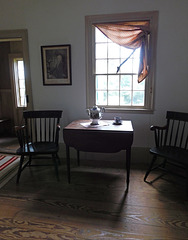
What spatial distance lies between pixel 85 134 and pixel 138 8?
1939 mm

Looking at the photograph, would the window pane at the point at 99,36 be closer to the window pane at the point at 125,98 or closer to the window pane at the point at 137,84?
the window pane at the point at 137,84

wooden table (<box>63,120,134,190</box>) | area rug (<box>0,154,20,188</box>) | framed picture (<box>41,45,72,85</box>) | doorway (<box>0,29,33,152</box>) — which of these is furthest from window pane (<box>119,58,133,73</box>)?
doorway (<box>0,29,33,152</box>)

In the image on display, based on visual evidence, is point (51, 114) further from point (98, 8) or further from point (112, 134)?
point (98, 8)

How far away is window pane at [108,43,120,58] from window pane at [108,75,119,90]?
0.32m

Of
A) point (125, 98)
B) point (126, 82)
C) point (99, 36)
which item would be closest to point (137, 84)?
point (126, 82)

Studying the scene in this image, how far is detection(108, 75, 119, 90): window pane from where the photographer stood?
283 cm

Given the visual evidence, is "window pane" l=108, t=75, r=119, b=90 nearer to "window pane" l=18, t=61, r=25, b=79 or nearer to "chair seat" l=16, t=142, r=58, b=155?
"chair seat" l=16, t=142, r=58, b=155

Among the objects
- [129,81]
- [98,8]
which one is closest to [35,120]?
[129,81]

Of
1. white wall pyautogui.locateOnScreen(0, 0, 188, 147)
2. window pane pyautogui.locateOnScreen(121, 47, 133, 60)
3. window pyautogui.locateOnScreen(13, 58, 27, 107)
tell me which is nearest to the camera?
white wall pyautogui.locateOnScreen(0, 0, 188, 147)

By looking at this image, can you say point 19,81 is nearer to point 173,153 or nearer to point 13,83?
point 13,83

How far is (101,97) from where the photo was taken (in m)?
2.92

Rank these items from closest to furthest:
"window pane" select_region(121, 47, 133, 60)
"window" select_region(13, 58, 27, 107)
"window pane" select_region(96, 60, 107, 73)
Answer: "window pane" select_region(121, 47, 133, 60) → "window pane" select_region(96, 60, 107, 73) → "window" select_region(13, 58, 27, 107)

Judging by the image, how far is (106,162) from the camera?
2.95 m

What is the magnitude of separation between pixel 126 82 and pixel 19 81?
2.90m
